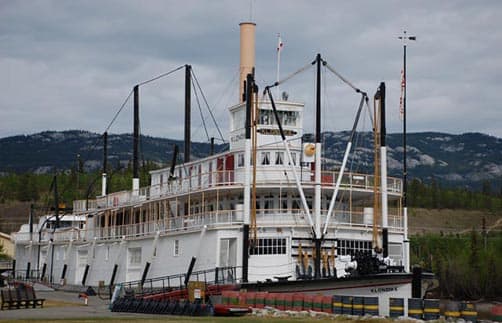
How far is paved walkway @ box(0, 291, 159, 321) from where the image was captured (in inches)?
1300

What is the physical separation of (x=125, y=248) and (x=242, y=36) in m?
14.1

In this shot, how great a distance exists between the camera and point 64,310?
3794 cm

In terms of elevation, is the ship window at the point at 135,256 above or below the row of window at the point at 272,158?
below

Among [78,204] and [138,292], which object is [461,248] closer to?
[78,204]

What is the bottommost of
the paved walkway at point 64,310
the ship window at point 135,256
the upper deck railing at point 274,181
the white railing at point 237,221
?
the paved walkway at point 64,310

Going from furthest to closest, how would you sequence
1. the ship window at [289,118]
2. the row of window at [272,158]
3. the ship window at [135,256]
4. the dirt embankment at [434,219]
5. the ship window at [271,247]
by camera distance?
the dirt embankment at [434,219]
the ship window at [135,256]
the ship window at [289,118]
the row of window at [272,158]
the ship window at [271,247]

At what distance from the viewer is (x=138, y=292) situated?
46188 mm

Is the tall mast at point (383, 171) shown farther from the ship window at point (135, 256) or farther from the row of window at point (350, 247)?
the ship window at point (135, 256)

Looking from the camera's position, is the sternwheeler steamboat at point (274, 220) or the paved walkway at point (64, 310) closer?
the paved walkway at point (64, 310)

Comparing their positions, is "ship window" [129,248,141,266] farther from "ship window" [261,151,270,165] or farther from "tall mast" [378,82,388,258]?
"tall mast" [378,82,388,258]

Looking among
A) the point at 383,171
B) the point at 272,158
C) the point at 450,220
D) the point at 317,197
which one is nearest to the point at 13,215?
the point at 450,220

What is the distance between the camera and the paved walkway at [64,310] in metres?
33.0

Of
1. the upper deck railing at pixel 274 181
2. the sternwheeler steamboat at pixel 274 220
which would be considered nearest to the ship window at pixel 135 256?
the sternwheeler steamboat at pixel 274 220

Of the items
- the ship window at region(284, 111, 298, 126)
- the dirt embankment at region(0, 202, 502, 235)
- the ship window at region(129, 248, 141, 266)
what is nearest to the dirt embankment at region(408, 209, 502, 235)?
the dirt embankment at region(0, 202, 502, 235)
